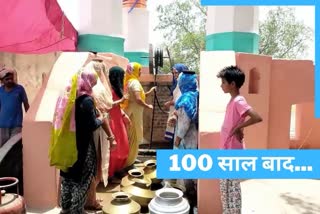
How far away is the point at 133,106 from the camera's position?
16.9 ft

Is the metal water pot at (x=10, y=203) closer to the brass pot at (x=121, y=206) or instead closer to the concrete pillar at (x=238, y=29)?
the brass pot at (x=121, y=206)

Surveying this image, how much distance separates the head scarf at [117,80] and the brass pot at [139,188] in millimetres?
1124

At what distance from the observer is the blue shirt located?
14.6 ft

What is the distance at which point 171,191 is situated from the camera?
3.32m

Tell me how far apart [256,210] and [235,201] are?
3.43ft

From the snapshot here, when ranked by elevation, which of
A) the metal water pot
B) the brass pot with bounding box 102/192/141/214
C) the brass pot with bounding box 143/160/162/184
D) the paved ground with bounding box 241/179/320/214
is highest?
the metal water pot

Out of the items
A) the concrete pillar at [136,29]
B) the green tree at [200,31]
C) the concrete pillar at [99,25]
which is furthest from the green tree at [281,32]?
the concrete pillar at [99,25]

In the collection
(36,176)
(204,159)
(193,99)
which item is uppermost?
(193,99)

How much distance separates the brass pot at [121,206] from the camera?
11.1 ft

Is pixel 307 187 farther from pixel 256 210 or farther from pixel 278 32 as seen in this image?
pixel 278 32

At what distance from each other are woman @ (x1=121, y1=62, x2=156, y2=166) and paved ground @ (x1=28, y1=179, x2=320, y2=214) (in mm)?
764

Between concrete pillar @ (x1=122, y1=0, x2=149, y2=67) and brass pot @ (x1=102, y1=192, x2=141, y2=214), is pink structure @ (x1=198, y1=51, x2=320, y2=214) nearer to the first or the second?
brass pot @ (x1=102, y1=192, x2=141, y2=214)

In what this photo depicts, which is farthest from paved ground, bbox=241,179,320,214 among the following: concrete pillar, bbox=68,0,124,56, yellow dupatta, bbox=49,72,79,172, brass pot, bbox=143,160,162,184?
concrete pillar, bbox=68,0,124,56

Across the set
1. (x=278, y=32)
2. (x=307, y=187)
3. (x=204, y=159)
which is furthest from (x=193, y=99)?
(x=278, y=32)
